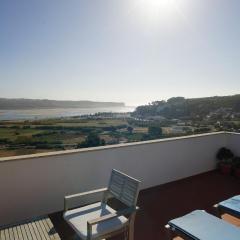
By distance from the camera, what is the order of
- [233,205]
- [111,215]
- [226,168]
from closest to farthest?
[111,215], [233,205], [226,168]

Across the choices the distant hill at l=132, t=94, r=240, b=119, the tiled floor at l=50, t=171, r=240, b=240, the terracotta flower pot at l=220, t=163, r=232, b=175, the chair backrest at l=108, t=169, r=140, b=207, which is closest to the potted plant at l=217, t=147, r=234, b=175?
the terracotta flower pot at l=220, t=163, r=232, b=175

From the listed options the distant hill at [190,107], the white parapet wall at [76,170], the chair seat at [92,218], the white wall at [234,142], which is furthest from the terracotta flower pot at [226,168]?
the chair seat at [92,218]

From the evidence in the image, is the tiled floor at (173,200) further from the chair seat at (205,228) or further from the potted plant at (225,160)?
the chair seat at (205,228)

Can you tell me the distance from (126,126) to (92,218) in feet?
34.5

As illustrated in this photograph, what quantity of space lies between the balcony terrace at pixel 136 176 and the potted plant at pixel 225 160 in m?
0.28

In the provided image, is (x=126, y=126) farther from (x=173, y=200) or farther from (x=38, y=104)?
(x=173, y=200)

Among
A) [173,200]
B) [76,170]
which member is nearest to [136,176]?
[173,200]

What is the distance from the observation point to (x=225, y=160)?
602cm

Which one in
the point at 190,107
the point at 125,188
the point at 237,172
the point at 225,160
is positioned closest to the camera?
the point at 125,188

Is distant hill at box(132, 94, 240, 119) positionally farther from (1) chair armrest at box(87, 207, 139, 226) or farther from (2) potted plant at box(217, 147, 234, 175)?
(1) chair armrest at box(87, 207, 139, 226)

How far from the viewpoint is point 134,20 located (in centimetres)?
565

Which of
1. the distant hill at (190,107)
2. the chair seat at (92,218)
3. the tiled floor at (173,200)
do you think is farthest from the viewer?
the distant hill at (190,107)

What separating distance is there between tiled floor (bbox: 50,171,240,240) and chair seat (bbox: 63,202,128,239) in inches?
18.2

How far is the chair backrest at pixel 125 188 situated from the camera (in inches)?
108
